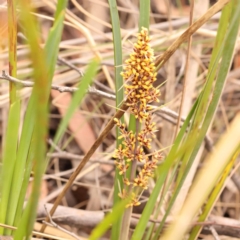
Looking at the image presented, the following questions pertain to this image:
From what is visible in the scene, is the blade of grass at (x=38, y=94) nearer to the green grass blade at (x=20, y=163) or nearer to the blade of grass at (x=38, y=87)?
the blade of grass at (x=38, y=87)

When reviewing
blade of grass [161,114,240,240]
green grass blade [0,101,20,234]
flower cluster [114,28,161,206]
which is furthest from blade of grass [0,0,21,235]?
blade of grass [161,114,240,240]

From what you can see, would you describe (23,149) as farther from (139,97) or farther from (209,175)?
(209,175)

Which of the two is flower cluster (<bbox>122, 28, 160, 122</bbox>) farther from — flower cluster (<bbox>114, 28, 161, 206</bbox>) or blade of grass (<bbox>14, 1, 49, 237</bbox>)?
blade of grass (<bbox>14, 1, 49, 237</bbox>)

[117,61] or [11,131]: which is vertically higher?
[117,61]

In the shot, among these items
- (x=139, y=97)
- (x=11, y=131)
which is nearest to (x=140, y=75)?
(x=139, y=97)

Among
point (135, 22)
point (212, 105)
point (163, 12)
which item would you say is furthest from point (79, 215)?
point (163, 12)

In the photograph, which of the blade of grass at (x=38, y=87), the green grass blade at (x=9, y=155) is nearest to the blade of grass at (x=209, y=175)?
the blade of grass at (x=38, y=87)
